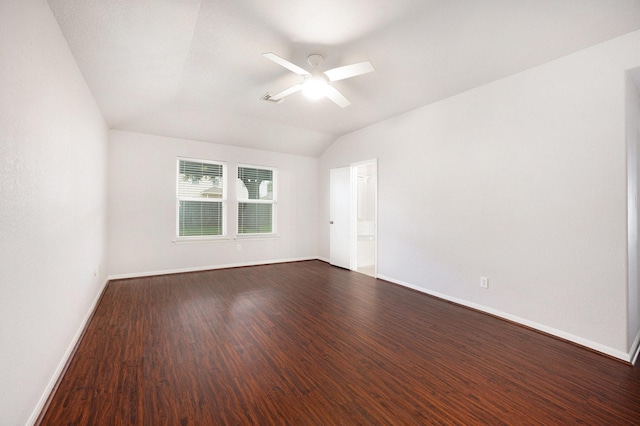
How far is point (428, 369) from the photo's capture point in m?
2.07

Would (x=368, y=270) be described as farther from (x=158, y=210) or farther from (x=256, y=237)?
(x=158, y=210)

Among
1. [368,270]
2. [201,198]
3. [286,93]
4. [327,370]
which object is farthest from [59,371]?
[368,270]

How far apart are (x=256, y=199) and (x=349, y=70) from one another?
392cm

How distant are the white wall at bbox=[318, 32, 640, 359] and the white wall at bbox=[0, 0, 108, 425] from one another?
3945mm

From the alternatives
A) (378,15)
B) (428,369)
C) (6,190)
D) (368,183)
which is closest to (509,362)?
(428,369)

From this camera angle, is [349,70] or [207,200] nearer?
[349,70]

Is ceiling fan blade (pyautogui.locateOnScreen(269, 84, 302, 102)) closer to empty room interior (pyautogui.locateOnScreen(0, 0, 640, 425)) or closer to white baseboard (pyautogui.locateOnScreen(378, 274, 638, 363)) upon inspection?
empty room interior (pyautogui.locateOnScreen(0, 0, 640, 425))

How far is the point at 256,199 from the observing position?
5.93 m

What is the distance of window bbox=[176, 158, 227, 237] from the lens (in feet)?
16.9

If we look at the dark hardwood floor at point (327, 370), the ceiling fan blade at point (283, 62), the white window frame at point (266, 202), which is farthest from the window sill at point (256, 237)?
the ceiling fan blade at point (283, 62)

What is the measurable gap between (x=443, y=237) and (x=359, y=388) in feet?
8.15

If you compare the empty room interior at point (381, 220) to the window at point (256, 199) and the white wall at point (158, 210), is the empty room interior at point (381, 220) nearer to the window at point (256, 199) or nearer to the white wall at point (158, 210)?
the white wall at point (158, 210)

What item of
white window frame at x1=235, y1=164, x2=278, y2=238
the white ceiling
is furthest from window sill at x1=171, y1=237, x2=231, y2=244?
the white ceiling

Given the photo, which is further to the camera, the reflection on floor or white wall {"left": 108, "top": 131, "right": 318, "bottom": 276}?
the reflection on floor
